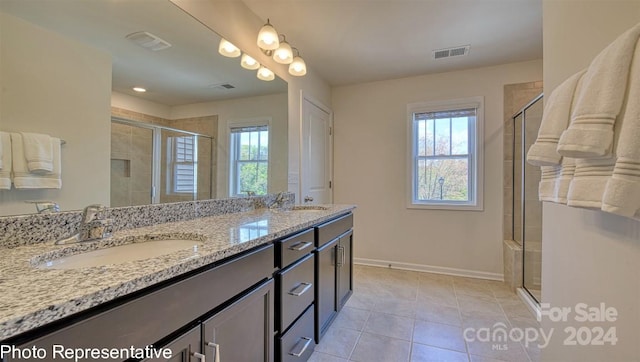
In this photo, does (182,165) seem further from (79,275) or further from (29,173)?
(79,275)

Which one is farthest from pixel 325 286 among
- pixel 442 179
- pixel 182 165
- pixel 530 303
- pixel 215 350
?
pixel 442 179

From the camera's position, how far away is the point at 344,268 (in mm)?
2219


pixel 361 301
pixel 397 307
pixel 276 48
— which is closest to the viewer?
pixel 276 48

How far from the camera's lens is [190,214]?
160cm

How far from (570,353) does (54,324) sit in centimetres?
164

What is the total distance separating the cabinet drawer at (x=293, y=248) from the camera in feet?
4.23

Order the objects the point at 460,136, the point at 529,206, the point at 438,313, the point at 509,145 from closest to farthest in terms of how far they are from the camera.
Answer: the point at 438,313, the point at 529,206, the point at 509,145, the point at 460,136

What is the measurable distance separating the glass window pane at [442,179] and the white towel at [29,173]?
10.5ft

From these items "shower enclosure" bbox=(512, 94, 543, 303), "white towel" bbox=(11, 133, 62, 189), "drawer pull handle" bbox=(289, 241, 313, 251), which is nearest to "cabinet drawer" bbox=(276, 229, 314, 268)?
"drawer pull handle" bbox=(289, 241, 313, 251)

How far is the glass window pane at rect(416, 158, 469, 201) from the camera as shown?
3.21 metres

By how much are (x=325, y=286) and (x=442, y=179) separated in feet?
7.09

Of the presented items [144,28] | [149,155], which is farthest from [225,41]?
[149,155]

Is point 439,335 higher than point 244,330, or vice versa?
point 244,330

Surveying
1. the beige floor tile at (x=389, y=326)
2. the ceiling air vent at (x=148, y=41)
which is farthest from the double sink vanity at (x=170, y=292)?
the ceiling air vent at (x=148, y=41)
